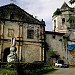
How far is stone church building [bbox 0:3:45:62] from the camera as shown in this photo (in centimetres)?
4225

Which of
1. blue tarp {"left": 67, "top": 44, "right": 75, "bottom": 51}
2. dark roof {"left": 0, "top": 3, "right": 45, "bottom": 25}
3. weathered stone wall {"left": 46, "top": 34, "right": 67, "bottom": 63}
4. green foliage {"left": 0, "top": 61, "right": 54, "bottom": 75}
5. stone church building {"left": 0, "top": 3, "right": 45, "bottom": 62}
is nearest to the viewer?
green foliage {"left": 0, "top": 61, "right": 54, "bottom": 75}

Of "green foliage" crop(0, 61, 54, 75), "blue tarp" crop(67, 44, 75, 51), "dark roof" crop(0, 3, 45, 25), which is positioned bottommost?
"green foliage" crop(0, 61, 54, 75)

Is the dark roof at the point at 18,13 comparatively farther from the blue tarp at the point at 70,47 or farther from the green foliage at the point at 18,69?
the green foliage at the point at 18,69

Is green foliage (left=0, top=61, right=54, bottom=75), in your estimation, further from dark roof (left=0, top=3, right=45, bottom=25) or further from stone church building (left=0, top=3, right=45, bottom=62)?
dark roof (left=0, top=3, right=45, bottom=25)

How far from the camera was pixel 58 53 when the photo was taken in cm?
4625

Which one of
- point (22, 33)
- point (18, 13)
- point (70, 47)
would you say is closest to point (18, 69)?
point (22, 33)

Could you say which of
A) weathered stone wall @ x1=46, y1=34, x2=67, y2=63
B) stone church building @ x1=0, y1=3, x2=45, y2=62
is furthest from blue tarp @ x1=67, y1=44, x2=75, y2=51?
stone church building @ x1=0, y1=3, x2=45, y2=62

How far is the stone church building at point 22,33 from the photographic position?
42.2 meters

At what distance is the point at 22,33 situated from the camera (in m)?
43.3

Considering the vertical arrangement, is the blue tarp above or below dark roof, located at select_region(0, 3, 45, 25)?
below

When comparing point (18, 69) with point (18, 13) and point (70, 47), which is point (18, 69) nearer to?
point (18, 13)

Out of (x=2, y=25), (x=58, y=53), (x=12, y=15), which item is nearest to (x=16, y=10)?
(x=12, y=15)

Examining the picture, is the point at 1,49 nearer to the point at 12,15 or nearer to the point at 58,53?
the point at 12,15

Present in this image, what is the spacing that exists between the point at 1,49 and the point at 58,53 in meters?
10.7
